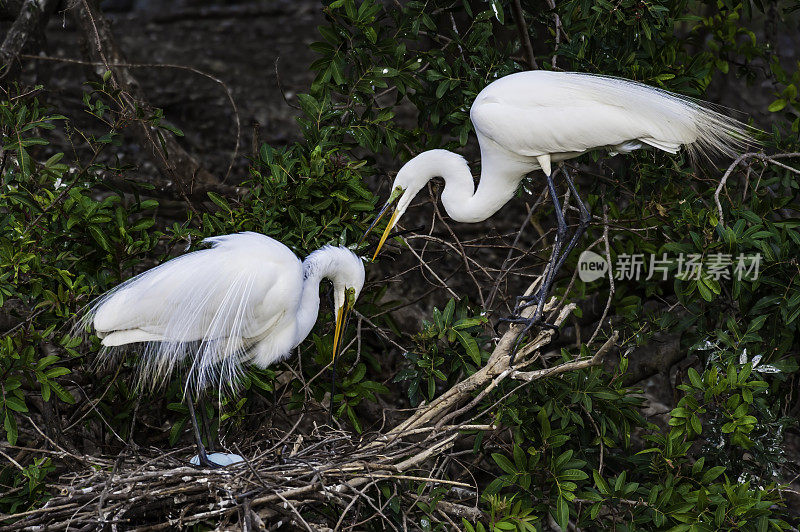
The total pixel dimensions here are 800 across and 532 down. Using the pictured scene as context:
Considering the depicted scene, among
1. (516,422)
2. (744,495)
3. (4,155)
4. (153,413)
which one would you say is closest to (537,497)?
(516,422)

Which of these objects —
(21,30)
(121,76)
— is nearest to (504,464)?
(121,76)

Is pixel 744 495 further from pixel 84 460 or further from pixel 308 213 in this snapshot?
pixel 84 460

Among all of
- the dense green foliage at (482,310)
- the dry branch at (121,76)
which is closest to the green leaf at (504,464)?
the dense green foliage at (482,310)

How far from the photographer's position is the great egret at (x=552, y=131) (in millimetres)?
3346

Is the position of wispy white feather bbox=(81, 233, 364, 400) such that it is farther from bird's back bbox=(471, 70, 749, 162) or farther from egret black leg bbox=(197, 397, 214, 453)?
bird's back bbox=(471, 70, 749, 162)

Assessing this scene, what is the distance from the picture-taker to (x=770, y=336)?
3402 mm

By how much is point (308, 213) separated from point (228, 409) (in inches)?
32.0

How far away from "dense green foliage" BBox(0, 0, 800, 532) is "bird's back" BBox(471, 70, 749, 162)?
0.19 metres

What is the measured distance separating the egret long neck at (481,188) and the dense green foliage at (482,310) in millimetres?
194

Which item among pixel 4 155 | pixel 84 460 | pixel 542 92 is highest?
pixel 4 155

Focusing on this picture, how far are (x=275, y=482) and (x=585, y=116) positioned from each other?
171 centimetres

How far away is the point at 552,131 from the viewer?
3451mm

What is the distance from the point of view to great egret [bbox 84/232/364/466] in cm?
311

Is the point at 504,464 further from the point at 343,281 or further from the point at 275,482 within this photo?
the point at 343,281
